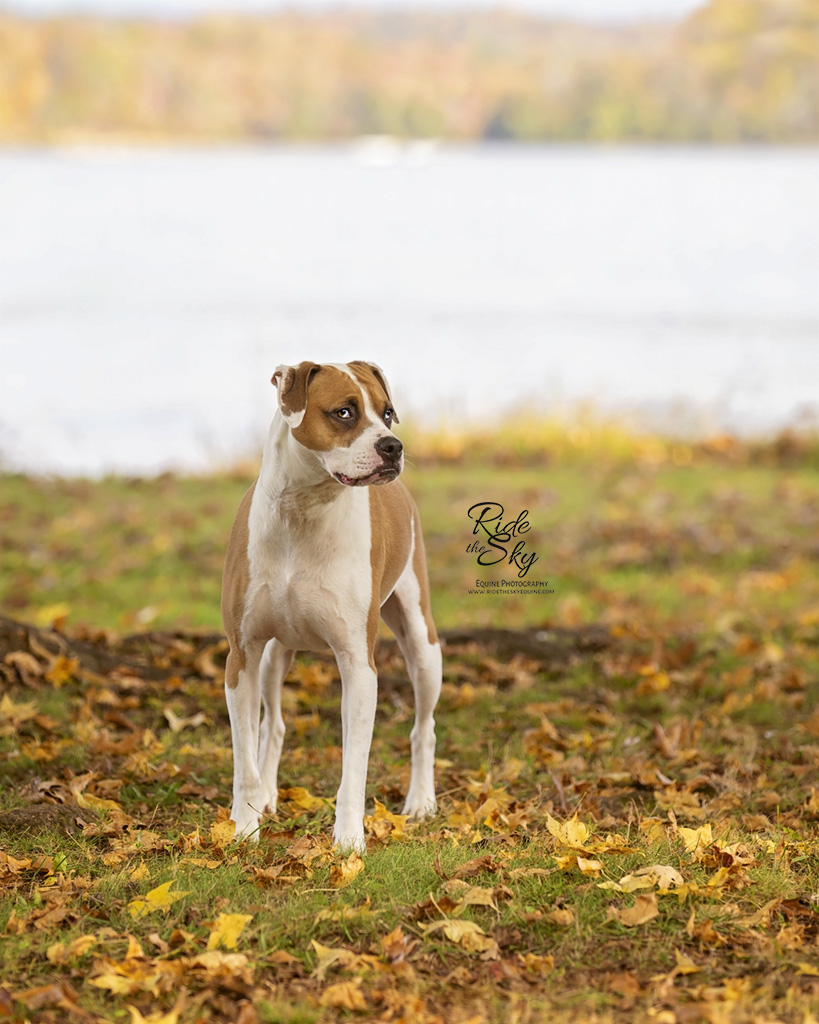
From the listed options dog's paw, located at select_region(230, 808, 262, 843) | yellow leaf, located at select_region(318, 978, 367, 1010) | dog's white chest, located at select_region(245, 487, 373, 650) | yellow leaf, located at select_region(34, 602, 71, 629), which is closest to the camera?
yellow leaf, located at select_region(318, 978, 367, 1010)

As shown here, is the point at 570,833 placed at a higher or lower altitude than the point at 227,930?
higher

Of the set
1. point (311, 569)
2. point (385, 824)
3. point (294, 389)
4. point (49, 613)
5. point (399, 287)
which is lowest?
point (385, 824)

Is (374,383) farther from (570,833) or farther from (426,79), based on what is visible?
(426,79)

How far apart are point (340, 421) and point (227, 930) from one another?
5.39 ft

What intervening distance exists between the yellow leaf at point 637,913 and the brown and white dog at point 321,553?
990 millimetres

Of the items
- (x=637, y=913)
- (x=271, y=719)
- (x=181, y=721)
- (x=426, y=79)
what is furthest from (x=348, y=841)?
(x=426, y=79)

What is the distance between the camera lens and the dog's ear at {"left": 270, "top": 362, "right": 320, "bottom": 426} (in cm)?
421

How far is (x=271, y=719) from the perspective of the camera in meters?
5.13

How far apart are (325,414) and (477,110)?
36.6 meters

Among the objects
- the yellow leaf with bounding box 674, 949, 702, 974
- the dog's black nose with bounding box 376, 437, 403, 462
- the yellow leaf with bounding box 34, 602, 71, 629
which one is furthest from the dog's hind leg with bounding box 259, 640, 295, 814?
the yellow leaf with bounding box 34, 602, 71, 629

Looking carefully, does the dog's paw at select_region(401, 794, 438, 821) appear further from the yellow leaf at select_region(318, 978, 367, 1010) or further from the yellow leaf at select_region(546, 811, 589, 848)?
the yellow leaf at select_region(318, 978, 367, 1010)

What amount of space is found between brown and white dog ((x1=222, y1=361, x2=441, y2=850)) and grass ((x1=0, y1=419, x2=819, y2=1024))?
38 cm

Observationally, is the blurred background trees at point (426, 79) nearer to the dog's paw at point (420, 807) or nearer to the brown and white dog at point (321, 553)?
the dog's paw at point (420, 807)

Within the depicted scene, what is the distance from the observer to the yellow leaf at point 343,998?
11.1ft
